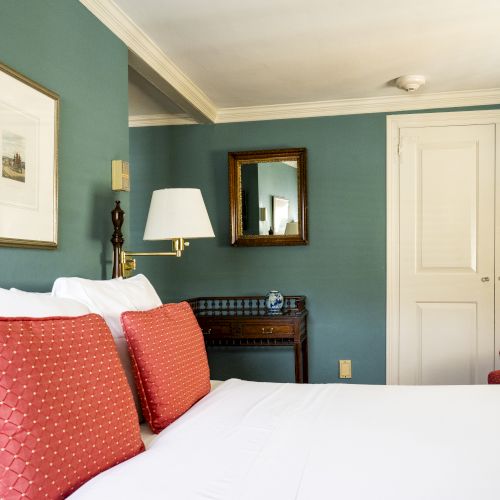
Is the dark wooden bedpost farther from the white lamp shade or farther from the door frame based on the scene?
the door frame

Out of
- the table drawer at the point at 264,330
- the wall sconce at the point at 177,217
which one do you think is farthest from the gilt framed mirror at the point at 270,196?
the wall sconce at the point at 177,217

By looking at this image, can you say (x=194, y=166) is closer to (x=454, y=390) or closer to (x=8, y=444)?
(x=454, y=390)

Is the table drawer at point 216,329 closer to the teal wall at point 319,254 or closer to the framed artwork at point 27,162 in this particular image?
the teal wall at point 319,254

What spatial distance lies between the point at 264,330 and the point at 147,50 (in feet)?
6.23

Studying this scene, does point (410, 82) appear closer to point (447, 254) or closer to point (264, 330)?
point (447, 254)

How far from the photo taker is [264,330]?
3.66m

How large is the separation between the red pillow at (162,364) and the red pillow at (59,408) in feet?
0.88

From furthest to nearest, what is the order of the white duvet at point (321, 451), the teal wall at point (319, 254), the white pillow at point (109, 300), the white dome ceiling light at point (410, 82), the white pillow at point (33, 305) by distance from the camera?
the teal wall at point (319, 254) < the white dome ceiling light at point (410, 82) < the white pillow at point (109, 300) < the white pillow at point (33, 305) < the white duvet at point (321, 451)

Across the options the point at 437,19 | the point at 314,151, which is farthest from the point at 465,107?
the point at 437,19

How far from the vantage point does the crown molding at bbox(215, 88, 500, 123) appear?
12.9 feet

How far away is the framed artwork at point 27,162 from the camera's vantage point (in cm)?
182

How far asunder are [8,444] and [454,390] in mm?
1646

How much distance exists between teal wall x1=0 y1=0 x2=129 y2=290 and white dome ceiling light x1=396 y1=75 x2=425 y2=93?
1.84 meters

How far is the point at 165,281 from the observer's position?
4.38m
